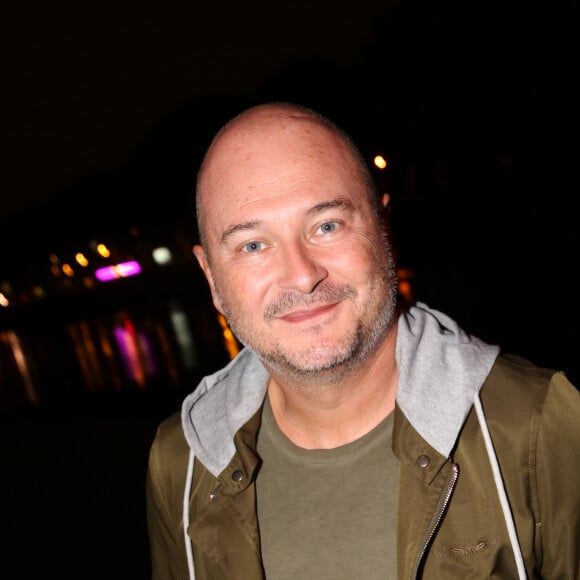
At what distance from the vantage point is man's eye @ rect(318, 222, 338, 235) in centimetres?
188

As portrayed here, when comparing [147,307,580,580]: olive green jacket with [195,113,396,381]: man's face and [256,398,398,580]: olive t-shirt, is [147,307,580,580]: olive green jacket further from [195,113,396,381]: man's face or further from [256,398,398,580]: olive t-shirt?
[195,113,396,381]: man's face

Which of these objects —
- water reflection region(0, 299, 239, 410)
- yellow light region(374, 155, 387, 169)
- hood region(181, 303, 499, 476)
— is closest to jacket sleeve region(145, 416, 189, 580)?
hood region(181, 303, 499, 476)

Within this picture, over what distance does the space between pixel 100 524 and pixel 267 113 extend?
605 cm

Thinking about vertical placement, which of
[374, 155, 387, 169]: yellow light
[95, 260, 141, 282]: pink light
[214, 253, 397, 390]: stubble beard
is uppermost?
[374, 155, 387, 169]: yellow light

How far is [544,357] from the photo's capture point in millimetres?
8578

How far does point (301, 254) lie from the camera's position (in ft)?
6.02

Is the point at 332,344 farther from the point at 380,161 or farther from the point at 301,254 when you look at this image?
the point at 380,161

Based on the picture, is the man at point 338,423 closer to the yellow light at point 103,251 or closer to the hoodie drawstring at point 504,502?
the hoodie drawstring at point 504,502

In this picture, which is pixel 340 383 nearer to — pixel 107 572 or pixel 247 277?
pixel 247 277

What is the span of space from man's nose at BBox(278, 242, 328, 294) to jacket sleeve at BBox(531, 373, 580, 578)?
2.69 feet

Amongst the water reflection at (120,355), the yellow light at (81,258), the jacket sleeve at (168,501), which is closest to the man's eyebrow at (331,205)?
the jacket sleeve at (168,501)

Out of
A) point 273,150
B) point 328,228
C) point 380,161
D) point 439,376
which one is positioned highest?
point 380,161

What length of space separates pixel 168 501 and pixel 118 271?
134ft

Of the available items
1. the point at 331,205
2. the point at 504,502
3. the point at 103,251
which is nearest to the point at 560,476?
the point at 504,502
